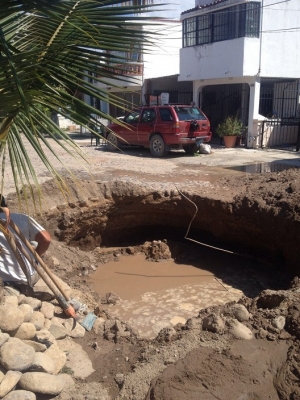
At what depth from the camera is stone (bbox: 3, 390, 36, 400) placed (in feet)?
11.6

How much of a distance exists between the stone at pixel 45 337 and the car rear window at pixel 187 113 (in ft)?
37.4

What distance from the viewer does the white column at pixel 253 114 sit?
56.4 feet

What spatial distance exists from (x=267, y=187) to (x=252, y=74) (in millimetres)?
9349

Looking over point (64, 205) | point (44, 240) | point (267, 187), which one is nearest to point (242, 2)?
point (267, 187)

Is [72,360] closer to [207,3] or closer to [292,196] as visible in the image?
[292,196]

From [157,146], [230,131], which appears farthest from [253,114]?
[157,146]

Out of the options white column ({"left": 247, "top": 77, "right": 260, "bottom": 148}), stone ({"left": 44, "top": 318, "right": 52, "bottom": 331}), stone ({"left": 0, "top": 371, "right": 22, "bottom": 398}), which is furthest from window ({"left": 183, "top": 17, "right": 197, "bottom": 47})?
stone ({"left": 0, "top": 371, "right": 22, "bottom": 398})

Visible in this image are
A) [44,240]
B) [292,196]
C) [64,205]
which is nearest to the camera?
[44,240]

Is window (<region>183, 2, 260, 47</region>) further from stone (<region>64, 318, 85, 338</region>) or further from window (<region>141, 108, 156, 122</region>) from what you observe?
stone (<region>64, 318, 85, 338</region>)

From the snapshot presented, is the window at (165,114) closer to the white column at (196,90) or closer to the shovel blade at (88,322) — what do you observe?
the white column at (196,90)

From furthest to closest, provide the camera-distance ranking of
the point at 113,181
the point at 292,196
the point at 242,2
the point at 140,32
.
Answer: the point at 242,2, the point at 113,181, the point at 292,196, the point at 140,32

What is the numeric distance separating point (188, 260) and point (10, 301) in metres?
5.15

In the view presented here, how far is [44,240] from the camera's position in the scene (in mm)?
5199

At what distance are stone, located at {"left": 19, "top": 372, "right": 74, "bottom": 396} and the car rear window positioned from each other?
39.7 feet
